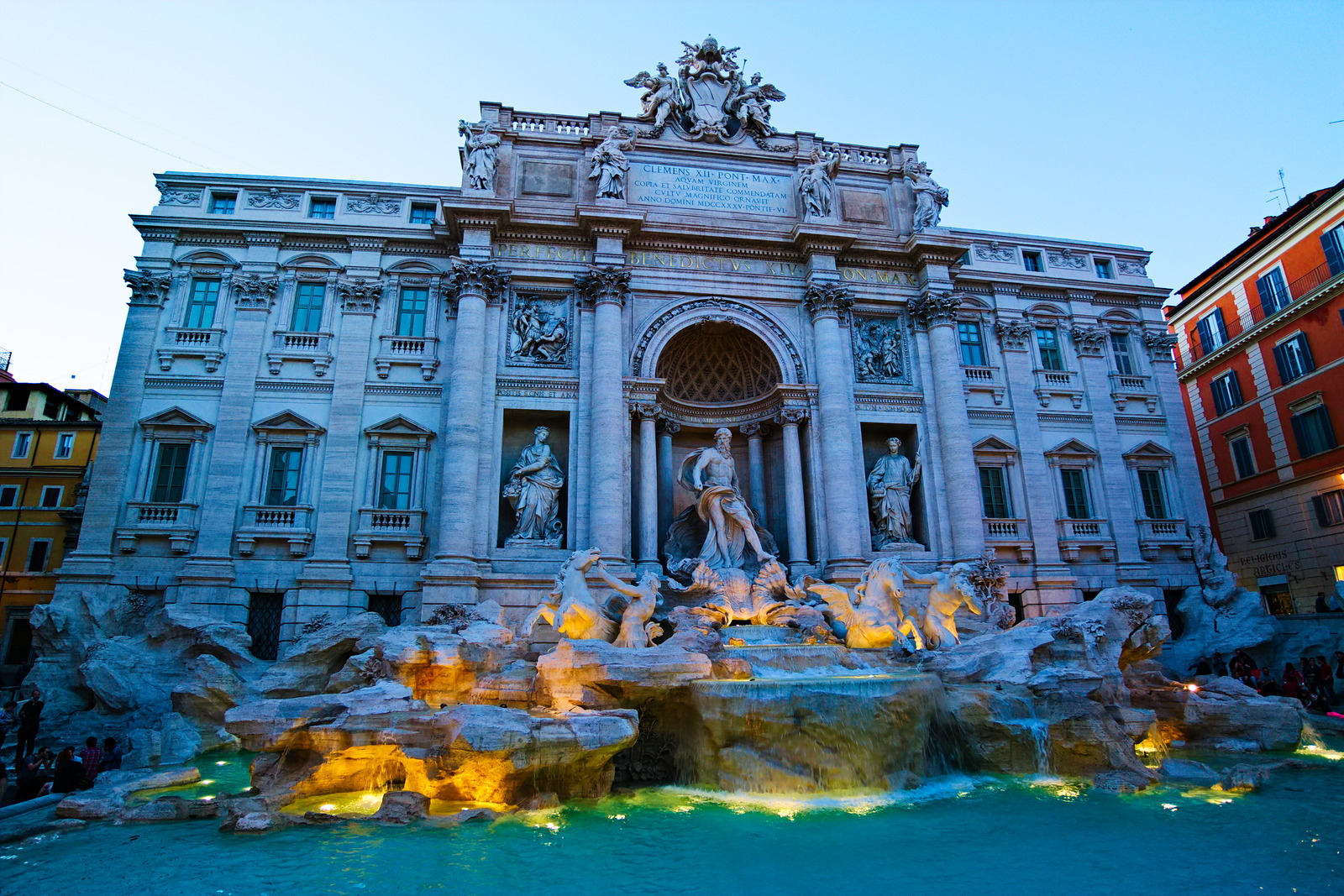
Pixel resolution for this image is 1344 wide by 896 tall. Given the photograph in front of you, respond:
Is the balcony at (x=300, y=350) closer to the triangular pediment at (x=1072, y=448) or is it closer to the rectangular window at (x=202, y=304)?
the rectangular window at (x=202, y=304)

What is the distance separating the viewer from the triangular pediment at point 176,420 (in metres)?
18.0

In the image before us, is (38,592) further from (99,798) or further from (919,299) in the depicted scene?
(919,299)

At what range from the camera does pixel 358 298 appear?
19469 millimetres

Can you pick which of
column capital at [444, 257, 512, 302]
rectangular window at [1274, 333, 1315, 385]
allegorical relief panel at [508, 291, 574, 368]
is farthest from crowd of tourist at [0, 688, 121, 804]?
rectangular window at [1274, 333, 1315, 385]

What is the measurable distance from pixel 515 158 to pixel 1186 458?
2150 centimetres

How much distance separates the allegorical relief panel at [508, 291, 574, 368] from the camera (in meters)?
19.2

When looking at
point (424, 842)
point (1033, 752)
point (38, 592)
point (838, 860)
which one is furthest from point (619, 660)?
point (38, 592)

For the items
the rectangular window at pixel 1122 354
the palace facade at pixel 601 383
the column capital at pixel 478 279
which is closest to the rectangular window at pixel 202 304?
the palace facade at pixel 601 383

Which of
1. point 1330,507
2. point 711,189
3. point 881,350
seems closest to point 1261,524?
point 1330,507

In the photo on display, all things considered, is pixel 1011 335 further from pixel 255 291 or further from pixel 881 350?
pixel 255 291

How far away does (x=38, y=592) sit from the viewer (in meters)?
27.3

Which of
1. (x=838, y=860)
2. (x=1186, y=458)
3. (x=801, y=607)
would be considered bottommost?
(x=838, y=860)

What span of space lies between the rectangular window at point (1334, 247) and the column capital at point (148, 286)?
109 feet

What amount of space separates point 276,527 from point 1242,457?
30.9m
